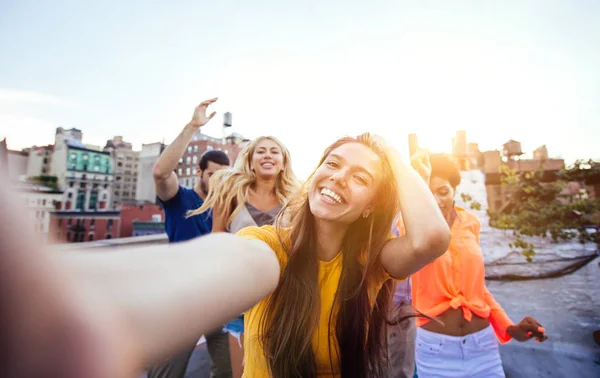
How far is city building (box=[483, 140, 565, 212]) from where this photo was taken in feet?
17.1

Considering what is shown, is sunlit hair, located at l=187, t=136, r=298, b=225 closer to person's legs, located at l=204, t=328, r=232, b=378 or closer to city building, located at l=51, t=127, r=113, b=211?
person's legs, located at l=204, t=328, r=232, b=378

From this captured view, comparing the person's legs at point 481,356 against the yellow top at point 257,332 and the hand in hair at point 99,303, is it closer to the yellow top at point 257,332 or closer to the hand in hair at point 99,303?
the yellow top at point 257,332

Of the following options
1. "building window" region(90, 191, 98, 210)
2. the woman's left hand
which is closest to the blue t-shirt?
the woman's left hand

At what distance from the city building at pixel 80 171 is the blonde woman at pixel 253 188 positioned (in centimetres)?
6163

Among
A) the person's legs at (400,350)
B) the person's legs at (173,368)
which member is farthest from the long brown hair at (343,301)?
the person's legs at (173,368)

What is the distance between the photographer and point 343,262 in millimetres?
1711

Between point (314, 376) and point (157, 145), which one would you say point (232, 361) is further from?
point (157, 145)

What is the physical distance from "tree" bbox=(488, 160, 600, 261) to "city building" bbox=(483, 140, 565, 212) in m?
0.16

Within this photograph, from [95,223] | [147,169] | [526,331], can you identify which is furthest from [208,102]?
[147,169]

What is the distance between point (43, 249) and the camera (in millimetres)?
371

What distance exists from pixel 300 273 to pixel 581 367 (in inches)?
179

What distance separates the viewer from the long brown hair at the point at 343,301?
4.74ft

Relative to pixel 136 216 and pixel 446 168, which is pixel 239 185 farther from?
pixel 136 216

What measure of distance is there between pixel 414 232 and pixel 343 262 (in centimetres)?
45
